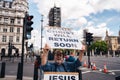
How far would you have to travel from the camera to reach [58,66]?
5574 mm

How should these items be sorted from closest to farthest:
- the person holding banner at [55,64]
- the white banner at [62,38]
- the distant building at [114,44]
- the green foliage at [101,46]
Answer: the person holding banner at [55,64] → the white banner at [62,38] → the green foliage at [101,46] → the distant building at [114,44]

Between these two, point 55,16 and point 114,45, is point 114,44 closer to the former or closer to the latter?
point 114,45

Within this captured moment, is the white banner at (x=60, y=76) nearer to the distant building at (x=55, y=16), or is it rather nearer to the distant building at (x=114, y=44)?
the distant building at (x=114, y=44)

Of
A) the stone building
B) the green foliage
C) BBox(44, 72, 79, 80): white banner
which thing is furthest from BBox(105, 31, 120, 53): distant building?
BBox(44, 72, 79, 80): white banner

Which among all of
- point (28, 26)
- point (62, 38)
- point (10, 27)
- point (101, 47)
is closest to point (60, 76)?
point (62, 38)

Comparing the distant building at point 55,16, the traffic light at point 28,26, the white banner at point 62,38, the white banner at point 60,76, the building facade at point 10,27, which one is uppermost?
the distant building at point 55,16

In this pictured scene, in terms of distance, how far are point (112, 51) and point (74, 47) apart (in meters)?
130

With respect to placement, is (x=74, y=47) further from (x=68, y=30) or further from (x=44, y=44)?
(x=44, y=44)

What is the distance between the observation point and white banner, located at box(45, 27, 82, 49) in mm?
5770

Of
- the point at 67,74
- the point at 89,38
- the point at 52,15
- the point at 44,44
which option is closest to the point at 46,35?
the point at 44,44

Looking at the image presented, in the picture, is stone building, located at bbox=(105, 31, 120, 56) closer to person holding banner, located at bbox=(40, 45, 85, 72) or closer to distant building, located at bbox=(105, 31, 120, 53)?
distant building, located at bbox=(105, 31, 120, 53)

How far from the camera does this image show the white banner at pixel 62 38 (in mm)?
5770

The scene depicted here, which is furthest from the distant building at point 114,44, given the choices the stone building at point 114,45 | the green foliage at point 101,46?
the green foliage at point 101,46

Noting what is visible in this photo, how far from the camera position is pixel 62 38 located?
602 cm
